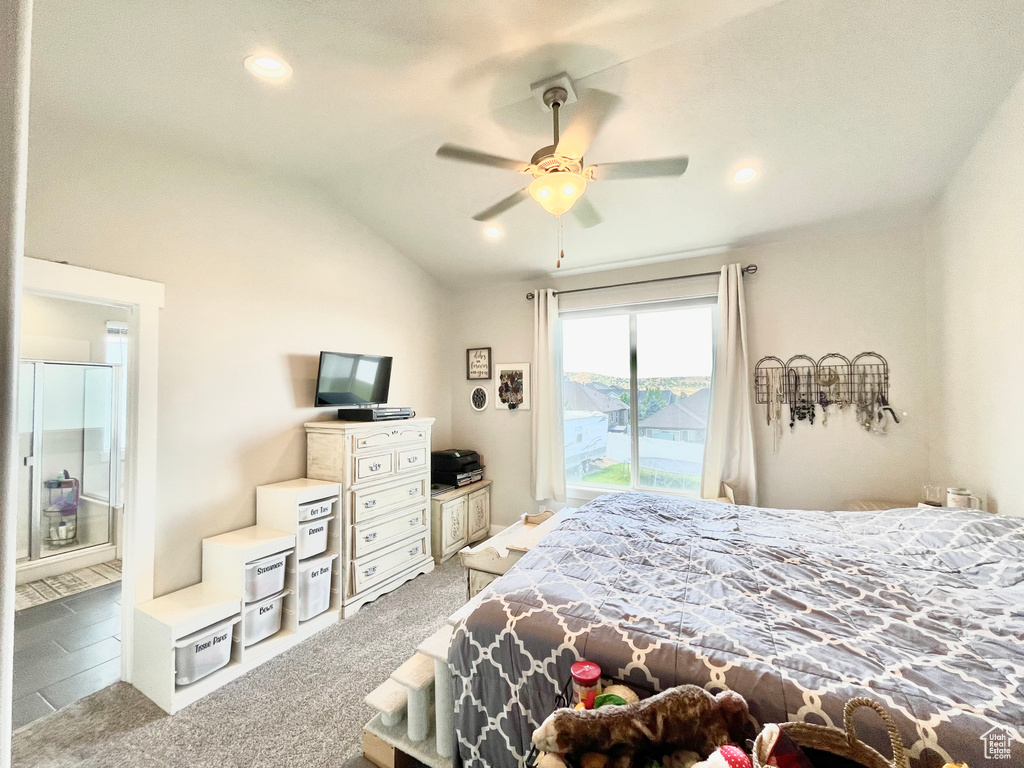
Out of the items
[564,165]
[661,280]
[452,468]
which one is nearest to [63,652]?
[452,468]

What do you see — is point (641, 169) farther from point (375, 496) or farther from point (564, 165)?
point (375, 496)

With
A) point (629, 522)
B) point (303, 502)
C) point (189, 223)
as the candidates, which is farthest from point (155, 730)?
point (189, 223)

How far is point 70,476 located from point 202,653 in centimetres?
272

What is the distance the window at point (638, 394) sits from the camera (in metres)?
3.47

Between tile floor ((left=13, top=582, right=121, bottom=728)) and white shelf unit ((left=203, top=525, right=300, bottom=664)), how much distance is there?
60 centimetres

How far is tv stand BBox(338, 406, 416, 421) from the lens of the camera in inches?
118

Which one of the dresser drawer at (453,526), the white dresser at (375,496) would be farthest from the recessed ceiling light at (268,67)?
the dresser drawer at (453,526)

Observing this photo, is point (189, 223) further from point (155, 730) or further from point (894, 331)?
point (894, 331)

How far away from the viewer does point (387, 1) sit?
1.53 metres

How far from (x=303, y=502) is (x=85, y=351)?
2.71m

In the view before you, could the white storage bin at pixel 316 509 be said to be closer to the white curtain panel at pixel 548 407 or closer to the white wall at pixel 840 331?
the white curtain panel at pixel 548 407

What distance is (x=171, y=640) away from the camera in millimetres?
1888

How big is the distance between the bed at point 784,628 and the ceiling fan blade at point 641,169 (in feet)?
5.61

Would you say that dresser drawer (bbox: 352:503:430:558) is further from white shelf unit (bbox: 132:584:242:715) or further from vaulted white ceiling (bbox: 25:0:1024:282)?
vaulted white ceiling (bbox: 25:0:1024:282)
